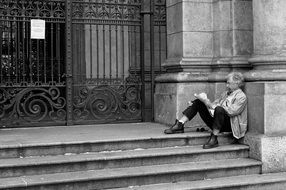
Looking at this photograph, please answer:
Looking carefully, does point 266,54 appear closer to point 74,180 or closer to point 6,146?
point 74,180

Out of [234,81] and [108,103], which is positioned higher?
[234,81]

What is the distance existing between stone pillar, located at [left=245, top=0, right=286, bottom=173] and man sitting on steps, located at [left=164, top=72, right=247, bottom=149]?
144 mm

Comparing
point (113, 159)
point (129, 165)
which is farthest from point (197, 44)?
point (113, 159)

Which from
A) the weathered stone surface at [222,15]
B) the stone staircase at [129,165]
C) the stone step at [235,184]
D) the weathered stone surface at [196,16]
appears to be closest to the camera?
the stone staircase at [129,165]

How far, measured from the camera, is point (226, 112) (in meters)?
7.75

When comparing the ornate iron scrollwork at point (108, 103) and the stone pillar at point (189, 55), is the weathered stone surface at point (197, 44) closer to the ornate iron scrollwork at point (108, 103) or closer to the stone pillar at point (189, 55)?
the stone pillar at point (189, 55)

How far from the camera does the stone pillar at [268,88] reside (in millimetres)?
7500

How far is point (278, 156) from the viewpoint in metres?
7.50

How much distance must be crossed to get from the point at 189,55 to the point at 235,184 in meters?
3.24

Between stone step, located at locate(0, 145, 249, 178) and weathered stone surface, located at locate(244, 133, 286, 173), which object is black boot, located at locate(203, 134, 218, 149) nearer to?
stone step, located at locate(0, 145, 249, 178)

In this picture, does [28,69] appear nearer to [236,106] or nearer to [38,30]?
[38,30]

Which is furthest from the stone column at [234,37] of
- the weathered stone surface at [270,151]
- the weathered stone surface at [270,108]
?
the weathered stone surface at [270,151]

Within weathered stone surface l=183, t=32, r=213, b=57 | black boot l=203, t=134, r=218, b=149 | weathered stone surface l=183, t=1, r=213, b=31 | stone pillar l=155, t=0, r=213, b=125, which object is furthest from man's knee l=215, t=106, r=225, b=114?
weathered stone surface l=183, t=1, r=213, b=31

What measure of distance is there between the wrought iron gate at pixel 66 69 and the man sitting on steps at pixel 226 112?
223 cm
